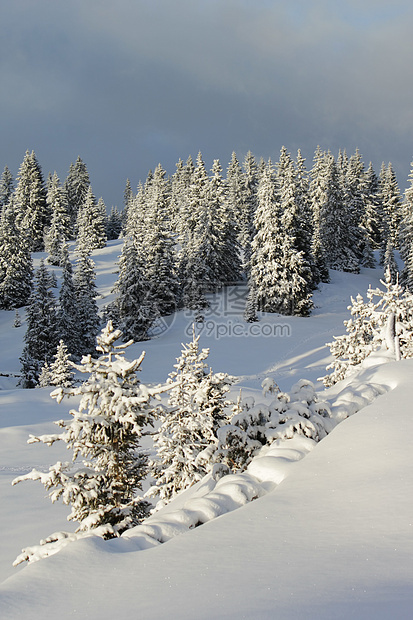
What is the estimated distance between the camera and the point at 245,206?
6406 cm

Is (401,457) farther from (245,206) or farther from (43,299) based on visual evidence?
(245,206)

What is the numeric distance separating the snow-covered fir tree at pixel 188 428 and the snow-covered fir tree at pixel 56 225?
2001 inches

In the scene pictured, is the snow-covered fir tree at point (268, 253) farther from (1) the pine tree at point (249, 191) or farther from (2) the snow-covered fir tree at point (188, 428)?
(2) the snow-covered fir tree at point (188, 428)

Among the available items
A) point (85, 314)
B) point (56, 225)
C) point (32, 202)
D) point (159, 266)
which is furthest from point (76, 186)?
Result: point (85, 314)

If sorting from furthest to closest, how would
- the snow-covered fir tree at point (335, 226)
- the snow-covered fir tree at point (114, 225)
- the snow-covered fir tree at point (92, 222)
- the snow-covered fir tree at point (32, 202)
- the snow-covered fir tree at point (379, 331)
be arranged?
the snow-covered fir tree at point (114, 225) < the snow-covered fir tree at point (32, 202) < the snow-covered fir tree at point (92, 222) < the snow-covered fir tree at point (335, 226) < the snow-covered fir tree at point (379, 331)

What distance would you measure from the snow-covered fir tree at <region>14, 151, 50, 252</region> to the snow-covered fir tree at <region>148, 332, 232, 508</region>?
59571 mm

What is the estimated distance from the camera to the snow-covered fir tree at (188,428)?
973cm

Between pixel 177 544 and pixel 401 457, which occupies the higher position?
pixel 401 457

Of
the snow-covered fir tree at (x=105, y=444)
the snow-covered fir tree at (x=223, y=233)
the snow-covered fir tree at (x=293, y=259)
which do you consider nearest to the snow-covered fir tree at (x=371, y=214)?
the snow-covered fir tree at (x=293, y=259)

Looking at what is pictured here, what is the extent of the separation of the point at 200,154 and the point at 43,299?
2535 centimetres

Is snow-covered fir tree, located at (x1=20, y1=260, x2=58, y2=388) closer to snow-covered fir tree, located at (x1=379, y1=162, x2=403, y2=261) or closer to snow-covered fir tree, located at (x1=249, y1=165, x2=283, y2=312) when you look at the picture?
snow-covered fir tree, located at (x1=249, y1=165, x2=283, y2=312)

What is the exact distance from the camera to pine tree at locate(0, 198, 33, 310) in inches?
1886

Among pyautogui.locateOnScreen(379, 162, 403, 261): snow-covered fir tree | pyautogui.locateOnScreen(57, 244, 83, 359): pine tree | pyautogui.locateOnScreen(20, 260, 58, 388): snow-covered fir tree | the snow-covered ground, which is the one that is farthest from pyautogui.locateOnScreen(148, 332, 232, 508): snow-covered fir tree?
pyautogui.locateOnScreen(379, 162, 403, 261): snow-covered fir tree

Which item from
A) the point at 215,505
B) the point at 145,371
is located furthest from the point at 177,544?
the point at 145,371
